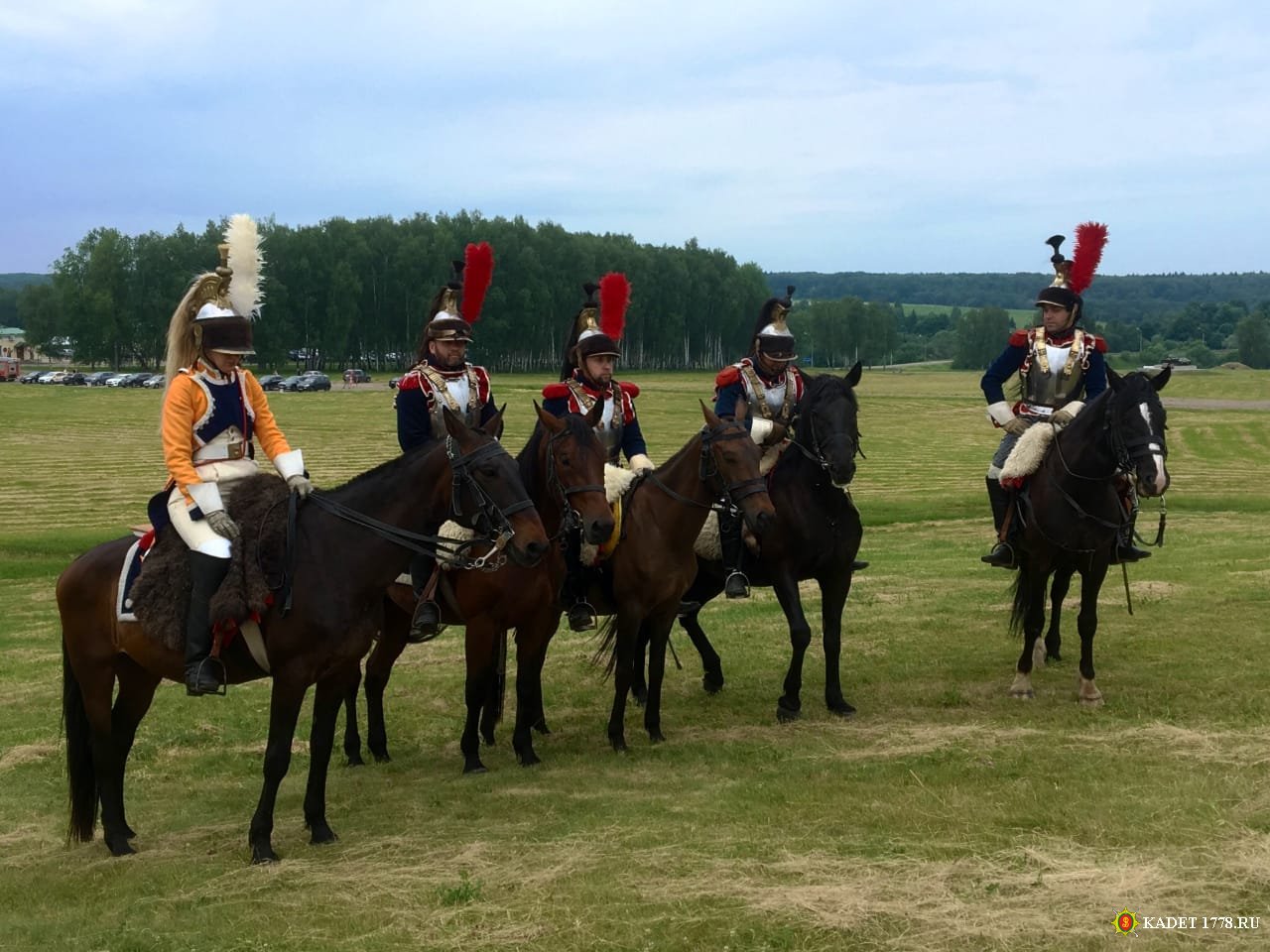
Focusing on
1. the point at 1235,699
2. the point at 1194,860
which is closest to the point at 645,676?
the point at 1235,699

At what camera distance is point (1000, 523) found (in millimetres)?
12711

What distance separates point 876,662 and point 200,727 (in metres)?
6.63

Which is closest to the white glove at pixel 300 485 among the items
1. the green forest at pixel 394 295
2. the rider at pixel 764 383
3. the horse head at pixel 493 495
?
the horse head at pixel 493 495

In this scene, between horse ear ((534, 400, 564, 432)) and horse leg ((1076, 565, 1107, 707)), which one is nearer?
horse ear ((534, 400, 564, 432))

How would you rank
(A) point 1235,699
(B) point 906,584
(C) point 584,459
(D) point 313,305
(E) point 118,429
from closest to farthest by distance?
(C) point 584,459 < (A) point 1235,699 < (B) point 906,584 < (E) point 118,429 < (D) point 313,305

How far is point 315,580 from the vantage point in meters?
7.76

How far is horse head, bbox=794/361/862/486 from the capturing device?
10656 millimetres

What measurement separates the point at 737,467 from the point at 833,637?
7.18ft

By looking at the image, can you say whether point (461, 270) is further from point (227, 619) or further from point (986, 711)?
point (986, 711)

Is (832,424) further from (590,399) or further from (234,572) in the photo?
(234,572)

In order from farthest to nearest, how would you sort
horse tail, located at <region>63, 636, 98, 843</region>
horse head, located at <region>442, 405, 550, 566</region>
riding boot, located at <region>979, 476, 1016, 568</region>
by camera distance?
riding boot, located at <region>979, 476, 1016, 568</region> → horse tail, located at <region>63, 636, 98, 843</region> → horse head, located at <region>442, 405, 550, 566</region>

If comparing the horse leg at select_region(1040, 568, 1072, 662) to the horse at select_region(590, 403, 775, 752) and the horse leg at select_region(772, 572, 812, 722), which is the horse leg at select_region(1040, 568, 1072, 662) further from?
the horse at select_region(590, 403, 775, 752)

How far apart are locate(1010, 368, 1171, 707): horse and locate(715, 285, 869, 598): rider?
165 centimetres

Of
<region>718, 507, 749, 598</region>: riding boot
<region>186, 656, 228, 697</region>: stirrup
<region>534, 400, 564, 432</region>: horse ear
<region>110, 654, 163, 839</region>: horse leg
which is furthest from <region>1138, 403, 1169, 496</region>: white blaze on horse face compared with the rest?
<region>110, 654, 163, 839</region>: horse leg
